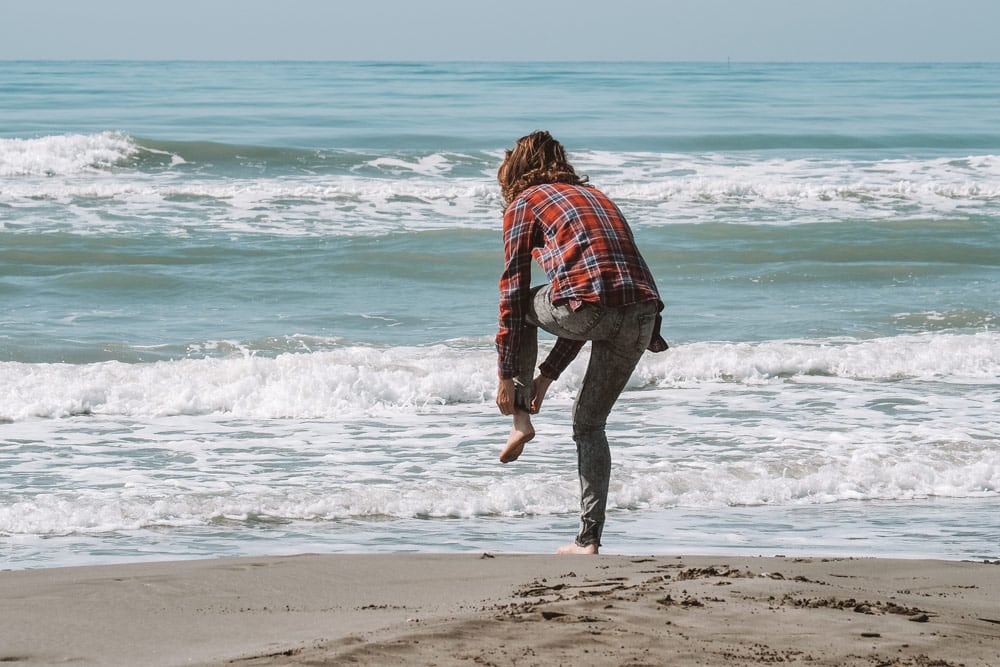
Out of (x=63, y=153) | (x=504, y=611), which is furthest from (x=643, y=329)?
(x=63, y=153)

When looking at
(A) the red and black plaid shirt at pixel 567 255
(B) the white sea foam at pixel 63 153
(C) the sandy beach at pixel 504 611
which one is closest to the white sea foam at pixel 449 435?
(C) the sandy beach at pixel 504 611

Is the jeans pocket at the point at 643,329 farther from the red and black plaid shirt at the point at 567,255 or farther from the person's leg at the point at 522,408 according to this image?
the person's leg at the point at 522,408

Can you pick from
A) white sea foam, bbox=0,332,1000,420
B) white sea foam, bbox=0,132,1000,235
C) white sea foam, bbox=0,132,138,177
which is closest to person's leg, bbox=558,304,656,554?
white sea foam, bbox=0,332,1000,420

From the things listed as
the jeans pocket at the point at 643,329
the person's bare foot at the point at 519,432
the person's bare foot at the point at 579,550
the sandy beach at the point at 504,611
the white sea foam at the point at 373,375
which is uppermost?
the jeans pocket at the point at 643,329

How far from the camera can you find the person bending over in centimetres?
406

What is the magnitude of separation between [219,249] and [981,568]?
12928mm

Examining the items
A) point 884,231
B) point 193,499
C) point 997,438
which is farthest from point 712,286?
point 193,499

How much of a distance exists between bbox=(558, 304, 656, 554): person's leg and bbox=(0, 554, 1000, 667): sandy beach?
0.22 meters

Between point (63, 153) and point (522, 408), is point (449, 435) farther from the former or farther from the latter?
point (63, 153)

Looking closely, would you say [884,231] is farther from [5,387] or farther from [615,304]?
[615,304]

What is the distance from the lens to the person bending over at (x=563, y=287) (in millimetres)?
4059

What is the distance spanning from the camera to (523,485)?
6.23m

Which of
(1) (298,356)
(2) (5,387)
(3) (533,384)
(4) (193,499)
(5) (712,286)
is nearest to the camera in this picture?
(3) (533,384)

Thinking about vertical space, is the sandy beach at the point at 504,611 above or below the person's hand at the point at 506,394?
below
